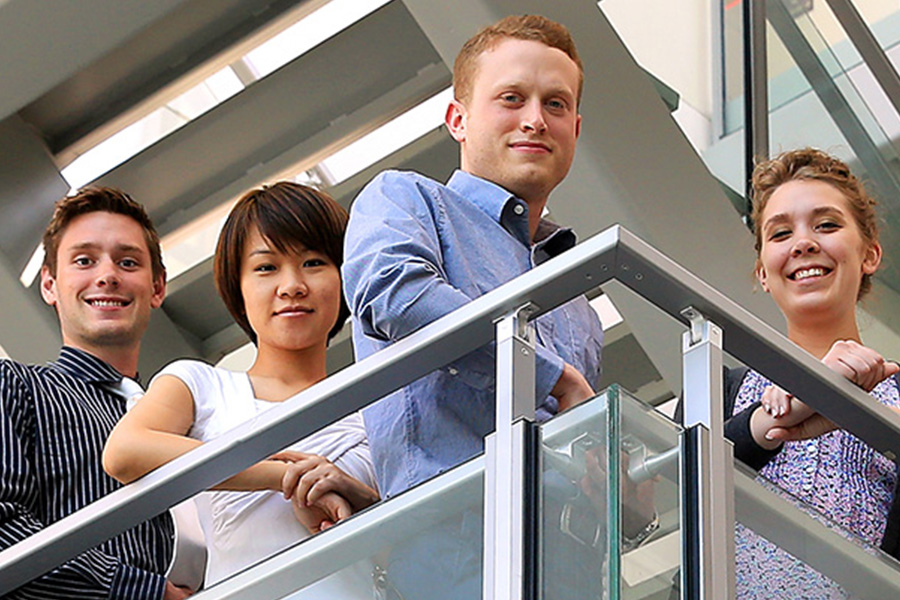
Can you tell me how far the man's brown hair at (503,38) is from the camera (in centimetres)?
261

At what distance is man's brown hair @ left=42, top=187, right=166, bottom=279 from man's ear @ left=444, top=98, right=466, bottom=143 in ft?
2.51

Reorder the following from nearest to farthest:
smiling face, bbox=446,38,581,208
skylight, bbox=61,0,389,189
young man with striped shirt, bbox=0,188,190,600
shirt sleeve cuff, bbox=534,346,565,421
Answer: shirt sleeve cuff, bbox=534,346,565,421, smiling face, bbox=446,38,581,208, young man with striped shirt, bbox=0,188,190,600, skylight, bbox=61,0,389,189

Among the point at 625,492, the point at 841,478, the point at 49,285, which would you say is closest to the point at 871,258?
the point at 841,478

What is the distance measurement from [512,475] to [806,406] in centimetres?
50

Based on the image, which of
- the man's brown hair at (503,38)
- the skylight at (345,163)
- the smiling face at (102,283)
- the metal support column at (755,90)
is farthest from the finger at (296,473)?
Answer: the skylight at (345,163)

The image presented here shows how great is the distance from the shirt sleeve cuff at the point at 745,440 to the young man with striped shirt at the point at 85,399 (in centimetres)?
86

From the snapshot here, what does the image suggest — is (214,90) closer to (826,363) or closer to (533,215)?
(533,215)

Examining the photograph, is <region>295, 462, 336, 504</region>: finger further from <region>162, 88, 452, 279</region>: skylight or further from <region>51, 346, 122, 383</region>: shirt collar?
<region>162, 88, 452, 279</region>: skylight

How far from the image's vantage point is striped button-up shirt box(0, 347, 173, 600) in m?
2.63

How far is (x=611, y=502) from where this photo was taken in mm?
1848

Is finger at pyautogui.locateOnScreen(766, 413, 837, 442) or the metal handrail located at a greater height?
finger at pyautogui.locateOnScreen(766, 413, 837, 442)

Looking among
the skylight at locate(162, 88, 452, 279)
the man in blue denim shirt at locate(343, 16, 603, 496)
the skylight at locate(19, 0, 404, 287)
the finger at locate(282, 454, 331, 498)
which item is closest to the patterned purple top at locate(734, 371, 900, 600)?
the man in blue denim shirt at locate(343, 16, 603, 496)

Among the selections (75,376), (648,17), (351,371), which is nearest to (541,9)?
(648,17)

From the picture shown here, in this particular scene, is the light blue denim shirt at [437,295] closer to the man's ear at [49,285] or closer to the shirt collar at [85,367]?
the shirt collar at [85,367]
